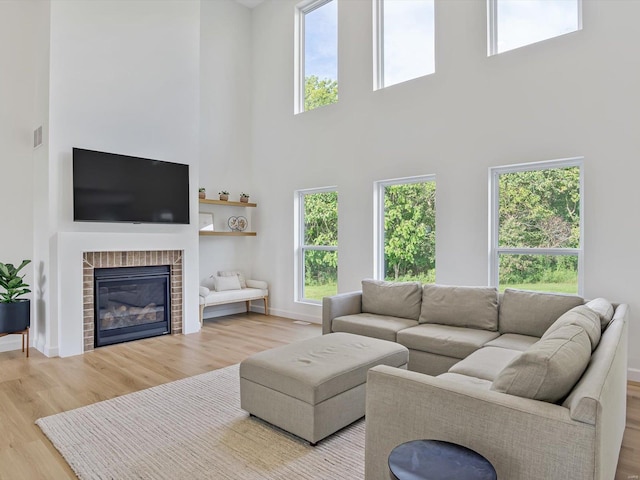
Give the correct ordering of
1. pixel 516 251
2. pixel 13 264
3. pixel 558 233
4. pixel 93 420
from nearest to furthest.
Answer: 1. pixel 93 420
2. pixel 558 233
3. pixel 516 251
4. pixel 13 264

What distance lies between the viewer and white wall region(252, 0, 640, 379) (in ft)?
11.7

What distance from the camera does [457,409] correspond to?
1532mm

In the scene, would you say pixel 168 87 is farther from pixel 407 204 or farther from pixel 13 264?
pixel 407 204

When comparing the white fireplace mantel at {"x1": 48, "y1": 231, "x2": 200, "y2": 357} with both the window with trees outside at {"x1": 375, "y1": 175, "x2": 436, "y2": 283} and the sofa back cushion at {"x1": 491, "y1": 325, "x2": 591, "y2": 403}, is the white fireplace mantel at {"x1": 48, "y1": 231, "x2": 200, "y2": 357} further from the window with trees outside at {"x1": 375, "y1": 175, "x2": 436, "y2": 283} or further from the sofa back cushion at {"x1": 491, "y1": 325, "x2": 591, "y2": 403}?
the sofa back cushion at {"x1": 491, "y1": 325, "x2": 591, "y2": 403}

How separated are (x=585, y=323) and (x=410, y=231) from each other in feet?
10.2

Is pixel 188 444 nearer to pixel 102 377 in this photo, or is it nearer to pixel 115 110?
pixel 102 377

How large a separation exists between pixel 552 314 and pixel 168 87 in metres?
5.04

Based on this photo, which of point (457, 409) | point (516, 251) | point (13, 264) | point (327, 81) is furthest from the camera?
point (327, 81)

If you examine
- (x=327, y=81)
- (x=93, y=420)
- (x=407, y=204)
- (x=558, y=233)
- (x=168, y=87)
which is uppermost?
(x=327, y=81)

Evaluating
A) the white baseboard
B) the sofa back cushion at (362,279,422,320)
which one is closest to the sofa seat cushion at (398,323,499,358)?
the sofa back cushion at (362,279,422,320)

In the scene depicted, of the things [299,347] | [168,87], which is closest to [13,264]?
[168,87]

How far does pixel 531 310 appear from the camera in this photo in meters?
3.32

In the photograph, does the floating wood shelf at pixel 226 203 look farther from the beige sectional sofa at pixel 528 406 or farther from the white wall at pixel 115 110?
the beige sectional sofa at pixel 528 406

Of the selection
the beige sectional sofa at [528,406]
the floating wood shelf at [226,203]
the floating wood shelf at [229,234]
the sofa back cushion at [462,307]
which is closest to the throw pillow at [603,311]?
the beige sectional sofa at [528,406]
